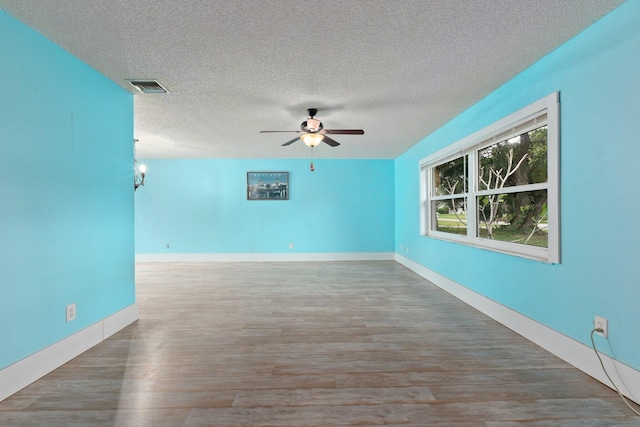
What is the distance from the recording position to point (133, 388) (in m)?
1.76

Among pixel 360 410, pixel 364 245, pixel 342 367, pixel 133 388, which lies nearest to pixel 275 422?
pixel 360 410

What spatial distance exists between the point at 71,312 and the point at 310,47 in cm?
280

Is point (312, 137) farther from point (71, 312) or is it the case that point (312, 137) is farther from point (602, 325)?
point (602, 325)

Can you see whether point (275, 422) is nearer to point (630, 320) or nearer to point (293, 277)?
point (630, 320)

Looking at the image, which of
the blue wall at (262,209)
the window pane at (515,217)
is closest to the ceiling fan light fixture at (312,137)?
the window pane at (515,217)

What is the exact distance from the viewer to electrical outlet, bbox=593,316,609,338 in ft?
5.74

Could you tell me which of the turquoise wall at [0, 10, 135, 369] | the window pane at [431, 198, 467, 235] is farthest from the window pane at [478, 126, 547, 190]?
the turquoise wall at [0, 10, 135, 369]

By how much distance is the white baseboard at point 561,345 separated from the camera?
1.64 meters

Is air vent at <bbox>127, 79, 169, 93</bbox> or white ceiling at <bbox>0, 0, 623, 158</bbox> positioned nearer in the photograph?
white ceiling at <bbox>0, 0, 623, 158</bbox>

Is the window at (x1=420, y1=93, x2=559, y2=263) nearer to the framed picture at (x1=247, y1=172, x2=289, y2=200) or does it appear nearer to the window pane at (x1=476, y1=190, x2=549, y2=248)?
the window pane at (x1=476, y1=190, x2=549, y2=248)

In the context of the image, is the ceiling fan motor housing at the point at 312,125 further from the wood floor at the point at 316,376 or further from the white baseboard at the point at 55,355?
the white baseboard at the point at 55,355

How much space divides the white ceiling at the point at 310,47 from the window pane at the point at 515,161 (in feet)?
1.96

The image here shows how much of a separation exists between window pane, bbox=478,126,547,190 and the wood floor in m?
1.49

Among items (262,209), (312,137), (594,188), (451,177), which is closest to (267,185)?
(262,209)
